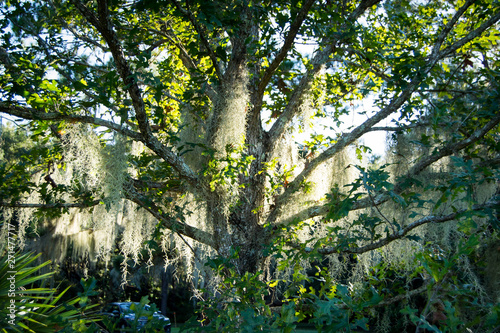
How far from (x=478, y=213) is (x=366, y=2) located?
7.17 feet

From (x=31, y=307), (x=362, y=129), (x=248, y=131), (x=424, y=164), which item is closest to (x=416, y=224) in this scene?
(x=424, y=164)

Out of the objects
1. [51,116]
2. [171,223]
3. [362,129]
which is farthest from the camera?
[362,129]

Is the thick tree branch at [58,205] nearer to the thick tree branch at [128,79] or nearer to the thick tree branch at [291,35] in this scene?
the thick tree branch at [128,79]

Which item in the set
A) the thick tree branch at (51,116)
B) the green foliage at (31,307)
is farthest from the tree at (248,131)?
the green foliage at (31,307)

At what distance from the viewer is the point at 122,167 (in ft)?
8.23

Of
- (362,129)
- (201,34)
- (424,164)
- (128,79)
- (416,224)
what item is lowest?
(416,224)

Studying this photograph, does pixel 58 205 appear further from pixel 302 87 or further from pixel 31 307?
pixel 302 87

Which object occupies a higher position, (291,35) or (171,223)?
(291,35)

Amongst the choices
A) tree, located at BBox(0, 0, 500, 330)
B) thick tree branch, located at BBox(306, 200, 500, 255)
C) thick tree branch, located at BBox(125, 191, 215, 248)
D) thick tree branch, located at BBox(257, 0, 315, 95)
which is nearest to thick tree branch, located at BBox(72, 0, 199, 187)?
tree, located at BBox(0, 0, 500, 330)

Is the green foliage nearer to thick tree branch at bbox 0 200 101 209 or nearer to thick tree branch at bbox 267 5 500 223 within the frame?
thick tree branch at bbox 0 200 101 209

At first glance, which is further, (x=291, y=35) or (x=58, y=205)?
(x=58, y=205)

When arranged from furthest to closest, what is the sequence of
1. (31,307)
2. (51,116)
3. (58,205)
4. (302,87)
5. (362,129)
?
(58,205), (302,87), (362,129), (51,116), (31,307)

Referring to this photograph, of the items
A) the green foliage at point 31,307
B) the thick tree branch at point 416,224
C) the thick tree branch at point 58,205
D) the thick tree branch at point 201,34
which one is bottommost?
the green foliage at point 31,307

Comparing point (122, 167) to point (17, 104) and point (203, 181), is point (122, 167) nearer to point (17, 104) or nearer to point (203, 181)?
point (203, 181)
